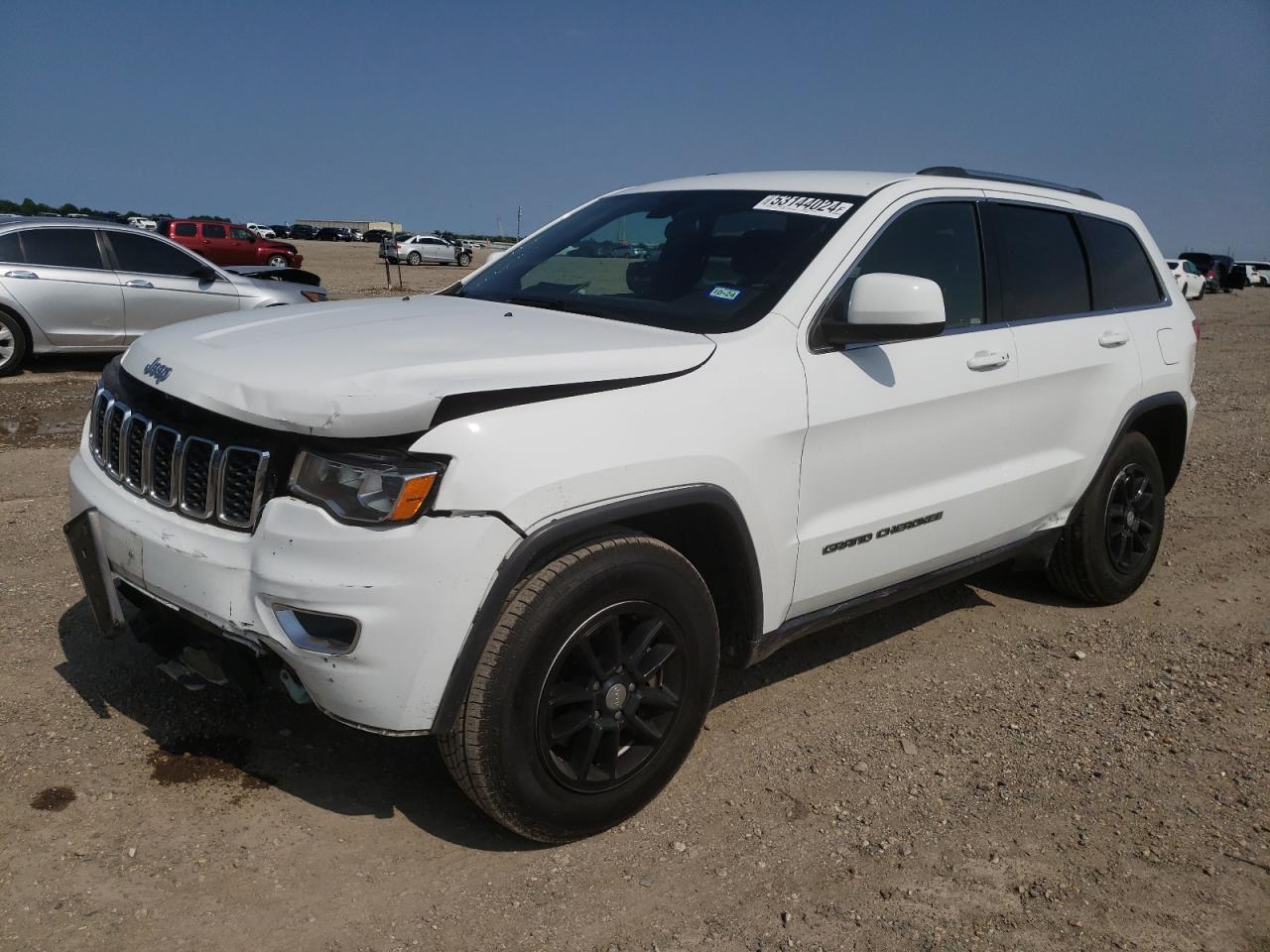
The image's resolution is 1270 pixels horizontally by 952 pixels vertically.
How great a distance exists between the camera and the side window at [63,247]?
1036 cm

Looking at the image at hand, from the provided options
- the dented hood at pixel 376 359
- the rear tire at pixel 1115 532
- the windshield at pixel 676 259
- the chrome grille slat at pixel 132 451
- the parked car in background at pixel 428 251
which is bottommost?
the parked car in background at pixel 428 251

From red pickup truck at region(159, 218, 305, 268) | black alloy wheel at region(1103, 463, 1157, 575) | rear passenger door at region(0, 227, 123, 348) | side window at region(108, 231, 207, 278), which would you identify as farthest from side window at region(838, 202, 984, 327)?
red pickup truck at region(159, 218, 305, 268)

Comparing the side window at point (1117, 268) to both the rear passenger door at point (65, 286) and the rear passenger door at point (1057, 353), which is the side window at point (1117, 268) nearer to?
the rear passenger door at point (1057, 353)

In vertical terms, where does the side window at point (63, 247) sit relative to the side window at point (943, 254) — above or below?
below

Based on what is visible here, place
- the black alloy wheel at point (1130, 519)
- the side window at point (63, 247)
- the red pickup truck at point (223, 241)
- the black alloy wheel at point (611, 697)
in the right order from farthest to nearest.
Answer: the red pickup truck at point (223, 241)
the side window at point (63, 247)
the black alloy wheel at point (1130, 519)
the black alloy wheel at point (611, 697)

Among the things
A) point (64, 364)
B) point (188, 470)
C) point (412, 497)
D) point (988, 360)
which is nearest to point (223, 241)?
point (64, 364)

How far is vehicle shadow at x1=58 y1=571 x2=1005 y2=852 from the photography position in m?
3.11

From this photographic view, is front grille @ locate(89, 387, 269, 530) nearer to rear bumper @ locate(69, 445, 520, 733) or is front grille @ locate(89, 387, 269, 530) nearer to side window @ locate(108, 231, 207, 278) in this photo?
rear bumper @ locate(69, 445, 520, 733)

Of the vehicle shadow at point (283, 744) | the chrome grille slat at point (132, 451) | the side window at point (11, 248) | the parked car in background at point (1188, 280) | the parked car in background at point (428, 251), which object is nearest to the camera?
the chrome grille slat at point (132, 451)

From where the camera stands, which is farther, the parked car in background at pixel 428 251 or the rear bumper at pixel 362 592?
the parked car in background at pixel 428 251

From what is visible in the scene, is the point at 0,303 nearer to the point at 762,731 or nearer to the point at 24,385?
the point at 24,385

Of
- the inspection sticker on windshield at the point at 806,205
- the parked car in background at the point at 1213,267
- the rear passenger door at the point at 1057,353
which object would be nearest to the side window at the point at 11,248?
the inspection sticker on windshield at the point at 806,205

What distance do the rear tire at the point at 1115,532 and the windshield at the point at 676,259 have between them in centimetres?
198

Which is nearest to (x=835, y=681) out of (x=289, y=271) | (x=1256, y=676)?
(x=1256, y=676)
